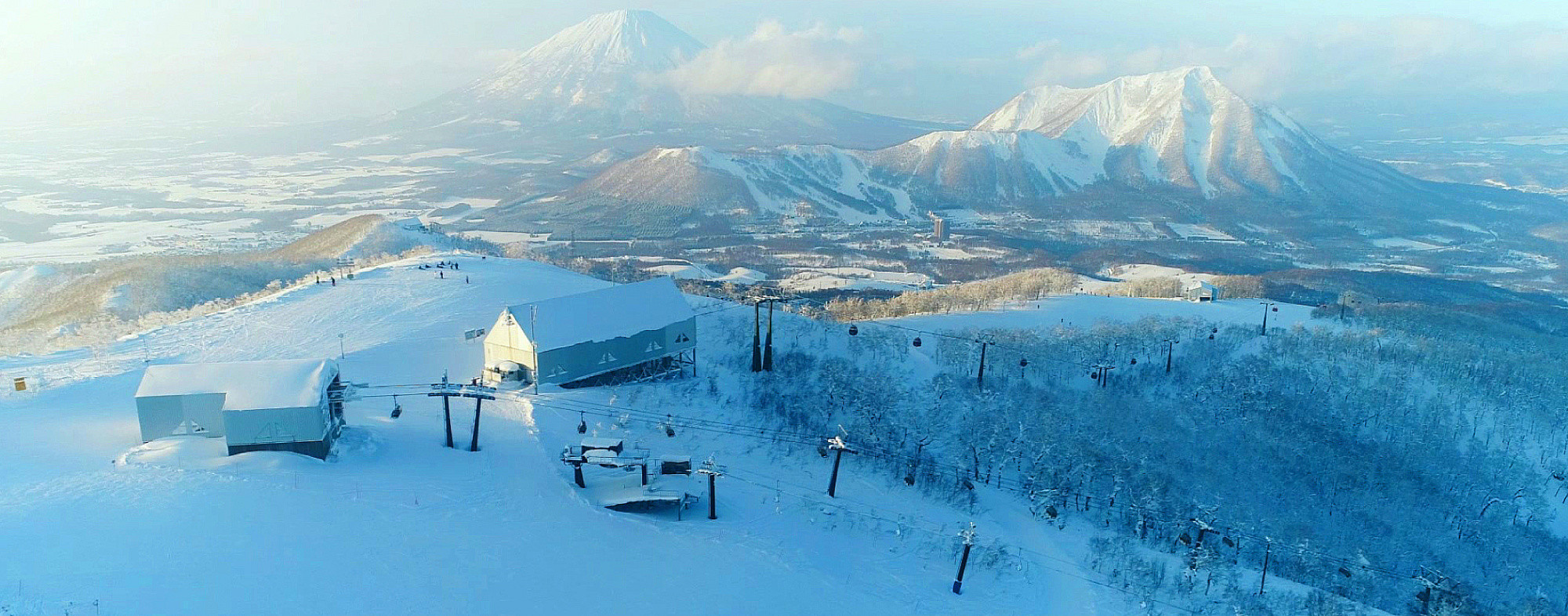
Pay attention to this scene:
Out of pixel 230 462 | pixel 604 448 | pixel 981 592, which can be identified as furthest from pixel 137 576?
pixel 981 592

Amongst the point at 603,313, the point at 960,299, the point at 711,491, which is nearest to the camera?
the point at 711,491

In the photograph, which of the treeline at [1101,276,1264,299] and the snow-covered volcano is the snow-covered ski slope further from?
the snow-covered volcano

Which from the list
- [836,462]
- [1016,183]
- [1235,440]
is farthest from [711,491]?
[1016,183]

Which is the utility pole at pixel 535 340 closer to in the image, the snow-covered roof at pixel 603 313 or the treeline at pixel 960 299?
the snow-covered roof at pixel 603 313

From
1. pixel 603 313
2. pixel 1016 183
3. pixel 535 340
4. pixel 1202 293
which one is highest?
pixel 1016 183

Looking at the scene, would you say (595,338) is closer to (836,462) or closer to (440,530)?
(836,462)

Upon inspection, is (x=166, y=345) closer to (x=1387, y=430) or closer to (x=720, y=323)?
(x=720, y=323)

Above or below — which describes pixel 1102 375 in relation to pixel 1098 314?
below
